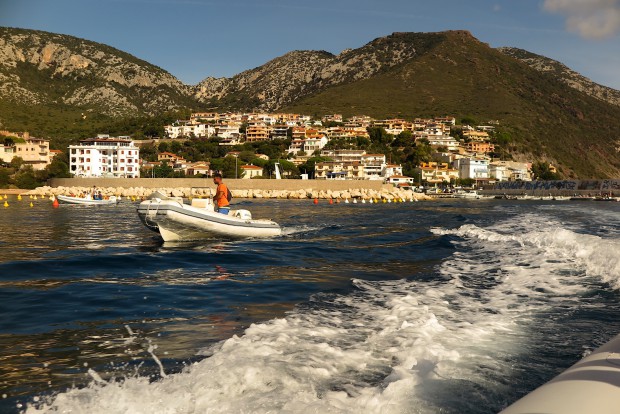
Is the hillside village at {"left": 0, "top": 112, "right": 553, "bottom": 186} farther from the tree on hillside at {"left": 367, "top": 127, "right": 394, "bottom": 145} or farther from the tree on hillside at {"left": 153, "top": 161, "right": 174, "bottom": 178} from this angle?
the tree on hillside at {"left": 367, "top": 127, "right": 394, "bottom": 145}

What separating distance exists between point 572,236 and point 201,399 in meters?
15.2

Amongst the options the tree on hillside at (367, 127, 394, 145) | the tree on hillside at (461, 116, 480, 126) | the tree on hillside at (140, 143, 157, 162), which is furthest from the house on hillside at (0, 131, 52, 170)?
the tree on hillside at (461, 116, 480, 126)

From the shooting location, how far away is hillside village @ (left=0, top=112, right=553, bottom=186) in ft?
355

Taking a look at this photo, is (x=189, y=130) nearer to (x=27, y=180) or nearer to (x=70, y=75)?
(x=70, y=75)

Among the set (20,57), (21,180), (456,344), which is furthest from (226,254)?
(20,57)

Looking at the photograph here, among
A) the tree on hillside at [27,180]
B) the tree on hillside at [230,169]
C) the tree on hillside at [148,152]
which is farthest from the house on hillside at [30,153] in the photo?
the tree on hillside at [230,169]

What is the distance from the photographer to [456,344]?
223 inches

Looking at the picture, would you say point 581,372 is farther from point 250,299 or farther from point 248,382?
point 250,299

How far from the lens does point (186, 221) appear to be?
629 inches

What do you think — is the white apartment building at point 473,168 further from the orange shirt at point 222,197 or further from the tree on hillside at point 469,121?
the orange shirt at point 222,197

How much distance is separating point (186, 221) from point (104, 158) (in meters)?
104

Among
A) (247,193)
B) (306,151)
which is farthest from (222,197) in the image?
(306,151)

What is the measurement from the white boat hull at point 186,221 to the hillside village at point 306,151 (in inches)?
2991

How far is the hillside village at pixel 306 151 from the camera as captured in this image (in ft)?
355
